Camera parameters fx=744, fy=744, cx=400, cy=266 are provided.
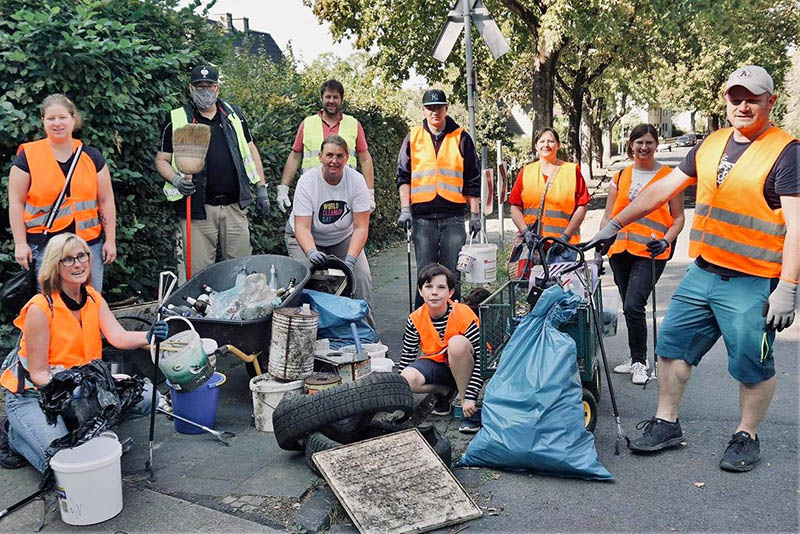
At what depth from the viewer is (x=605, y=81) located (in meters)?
34.8

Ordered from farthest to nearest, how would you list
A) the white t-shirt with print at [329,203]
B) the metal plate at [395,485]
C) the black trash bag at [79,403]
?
the white t-shirt with print at [329,203] < the black trash bag at [79,403] < the metal plate at [395,485]

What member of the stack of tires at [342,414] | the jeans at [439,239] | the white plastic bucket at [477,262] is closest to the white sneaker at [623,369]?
the white plastic bucket at [477,262]

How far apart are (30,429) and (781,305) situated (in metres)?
3.88

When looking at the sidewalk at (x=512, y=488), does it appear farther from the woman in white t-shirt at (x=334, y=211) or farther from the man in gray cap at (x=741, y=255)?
the woman in white t-shirt at (x=334, y=211)

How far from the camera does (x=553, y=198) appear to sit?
5.90 m

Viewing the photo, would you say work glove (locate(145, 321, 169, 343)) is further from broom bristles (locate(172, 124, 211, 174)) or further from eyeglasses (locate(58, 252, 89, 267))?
broom bristles (locate(172, 124, 211, 174))

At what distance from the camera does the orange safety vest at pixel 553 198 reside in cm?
588

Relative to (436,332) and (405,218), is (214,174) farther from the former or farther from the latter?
(436,332)

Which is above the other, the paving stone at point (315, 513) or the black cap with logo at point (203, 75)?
the black cap with logo at point (203, 75)

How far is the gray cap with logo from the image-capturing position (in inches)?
147

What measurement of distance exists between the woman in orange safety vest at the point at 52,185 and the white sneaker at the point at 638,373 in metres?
3.94

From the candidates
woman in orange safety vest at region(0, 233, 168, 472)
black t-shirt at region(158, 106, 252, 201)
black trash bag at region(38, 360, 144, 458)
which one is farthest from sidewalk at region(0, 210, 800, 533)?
black t-shirt at region(158, 106, 252, 201)

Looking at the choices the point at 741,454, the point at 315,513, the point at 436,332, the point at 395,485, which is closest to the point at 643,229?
the point at 436,332

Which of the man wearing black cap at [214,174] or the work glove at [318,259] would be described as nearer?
the work glove at [318,259]
